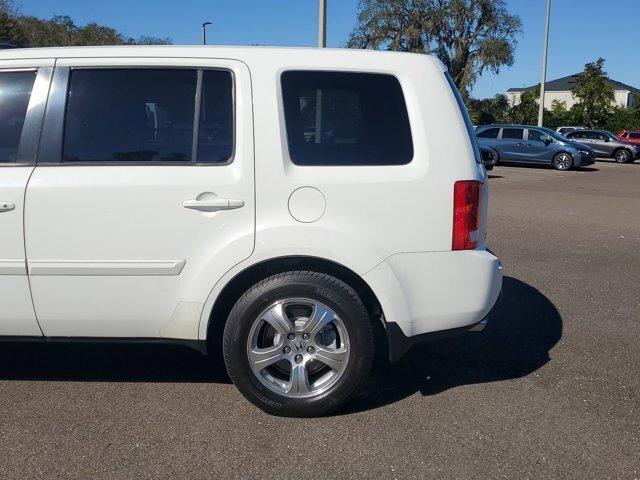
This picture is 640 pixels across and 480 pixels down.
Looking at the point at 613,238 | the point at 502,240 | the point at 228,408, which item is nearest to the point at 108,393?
the point at 228,408

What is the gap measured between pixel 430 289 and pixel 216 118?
56.9 inches

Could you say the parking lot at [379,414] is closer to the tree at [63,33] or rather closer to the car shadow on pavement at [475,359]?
the car shadow on pavement at [475,359]

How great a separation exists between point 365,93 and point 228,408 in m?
1.90

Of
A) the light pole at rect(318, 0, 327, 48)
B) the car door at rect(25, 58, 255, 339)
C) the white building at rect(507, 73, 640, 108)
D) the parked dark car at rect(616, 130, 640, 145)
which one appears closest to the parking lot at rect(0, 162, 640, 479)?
the car door at rect(25, 58, 255, 339)

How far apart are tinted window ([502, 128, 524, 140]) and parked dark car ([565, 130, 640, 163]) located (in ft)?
23.6

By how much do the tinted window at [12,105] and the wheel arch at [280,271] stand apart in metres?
1.38

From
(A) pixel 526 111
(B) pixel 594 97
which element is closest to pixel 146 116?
(B) pixel 594 97

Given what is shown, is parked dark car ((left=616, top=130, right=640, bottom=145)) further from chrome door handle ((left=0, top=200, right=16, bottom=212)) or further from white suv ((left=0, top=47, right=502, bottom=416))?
chrome door handle ((left=0, top=200, right=16, bottom=212))

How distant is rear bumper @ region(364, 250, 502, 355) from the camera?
3.61 m

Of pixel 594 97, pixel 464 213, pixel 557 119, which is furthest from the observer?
pixel 557 119

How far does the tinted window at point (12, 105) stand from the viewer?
3715 millimetres

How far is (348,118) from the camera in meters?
3.78

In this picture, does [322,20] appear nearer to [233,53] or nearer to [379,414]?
[233,53]

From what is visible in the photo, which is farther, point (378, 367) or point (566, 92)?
point (566, 92)
